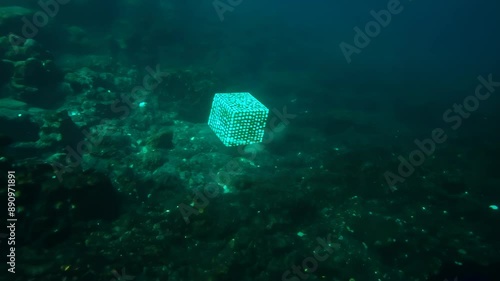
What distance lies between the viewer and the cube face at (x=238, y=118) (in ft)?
29.7

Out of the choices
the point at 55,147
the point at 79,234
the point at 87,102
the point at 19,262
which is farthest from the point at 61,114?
the point at 19,262

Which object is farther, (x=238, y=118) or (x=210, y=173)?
(x=210, y=173)

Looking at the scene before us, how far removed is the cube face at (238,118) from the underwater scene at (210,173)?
0.25 ft

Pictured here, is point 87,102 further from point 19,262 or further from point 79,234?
point 19,262

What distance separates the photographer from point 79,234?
6.74 metres

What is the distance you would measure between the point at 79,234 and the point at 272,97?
14.4 metres

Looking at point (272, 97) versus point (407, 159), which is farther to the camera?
point (272, 97)

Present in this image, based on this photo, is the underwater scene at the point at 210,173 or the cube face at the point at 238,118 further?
the cube face at the point at 238,118

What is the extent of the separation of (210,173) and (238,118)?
2348 millimetres

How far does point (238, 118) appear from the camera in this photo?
9156 mm

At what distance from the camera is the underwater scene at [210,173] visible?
6.58 metres

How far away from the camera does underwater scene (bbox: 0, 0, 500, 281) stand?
6.58 metres

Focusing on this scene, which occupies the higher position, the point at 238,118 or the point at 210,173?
the point at 238,118

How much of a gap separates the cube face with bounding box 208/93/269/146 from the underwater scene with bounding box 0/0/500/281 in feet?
0.25
